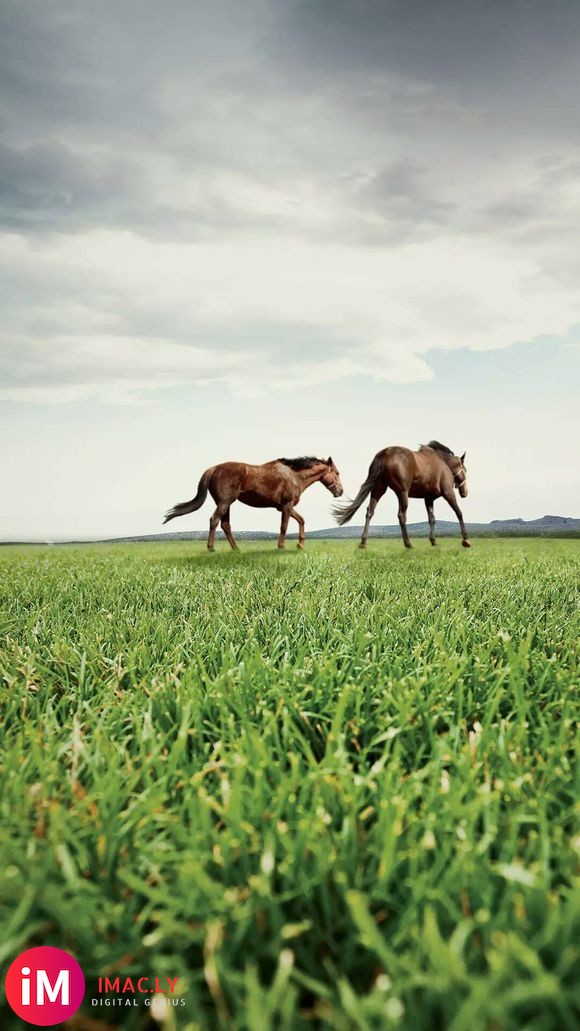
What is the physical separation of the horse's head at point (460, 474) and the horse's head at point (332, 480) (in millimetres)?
2880

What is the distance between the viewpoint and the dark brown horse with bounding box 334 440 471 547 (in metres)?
13.4

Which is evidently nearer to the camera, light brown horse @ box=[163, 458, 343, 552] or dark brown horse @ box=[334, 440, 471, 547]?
light brown horse @ box=[163, 458, 343, 552]

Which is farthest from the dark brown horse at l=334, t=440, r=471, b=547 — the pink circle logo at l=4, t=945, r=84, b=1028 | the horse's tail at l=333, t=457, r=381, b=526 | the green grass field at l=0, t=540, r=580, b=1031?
the pink circle logo at l=4, t=945, r=84, b=1028

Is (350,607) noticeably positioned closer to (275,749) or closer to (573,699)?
(573,699)

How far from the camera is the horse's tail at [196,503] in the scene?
12.4 metres

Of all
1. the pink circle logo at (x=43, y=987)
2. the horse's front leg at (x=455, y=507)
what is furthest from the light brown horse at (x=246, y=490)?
the pink circle logo at (x=43, y=987)

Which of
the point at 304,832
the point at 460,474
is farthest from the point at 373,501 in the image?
the point at 304,832

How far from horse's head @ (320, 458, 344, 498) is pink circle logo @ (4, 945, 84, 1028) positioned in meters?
13.7

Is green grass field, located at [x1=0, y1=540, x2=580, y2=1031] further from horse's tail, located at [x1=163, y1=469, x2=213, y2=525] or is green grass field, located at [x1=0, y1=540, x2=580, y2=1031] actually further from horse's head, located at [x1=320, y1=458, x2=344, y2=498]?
horse's head, located at [x1=320, y1=458, x2=344, y2=498]

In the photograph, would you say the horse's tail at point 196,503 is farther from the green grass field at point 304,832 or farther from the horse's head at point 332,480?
the green grass field at point 304,832

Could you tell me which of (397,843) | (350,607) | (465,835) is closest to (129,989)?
(397,843)

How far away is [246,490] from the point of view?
41.9 ft

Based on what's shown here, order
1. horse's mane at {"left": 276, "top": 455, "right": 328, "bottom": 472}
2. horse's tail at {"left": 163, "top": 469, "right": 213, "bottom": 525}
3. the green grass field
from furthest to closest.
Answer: horse's mane at {"left": 276, "top": 455, "right": 328, "bottom": 472} → horse's tail at {"left": 163, "top": 469, "right": 213, "bottom": 525} → the green grass field

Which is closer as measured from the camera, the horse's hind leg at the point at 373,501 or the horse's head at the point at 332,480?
the horse's hind leg at the point at 373,501
